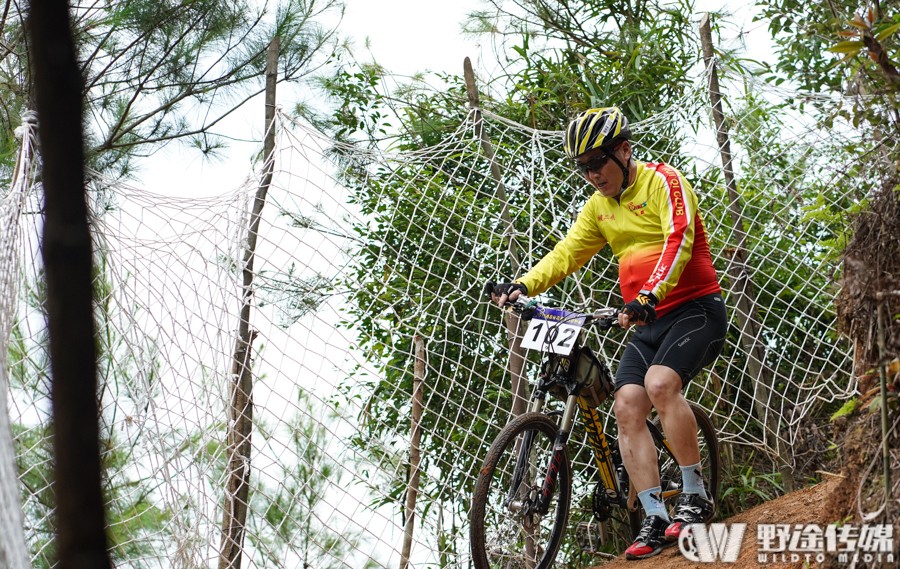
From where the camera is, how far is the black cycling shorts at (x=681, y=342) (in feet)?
8.66

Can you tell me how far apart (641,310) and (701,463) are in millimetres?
950

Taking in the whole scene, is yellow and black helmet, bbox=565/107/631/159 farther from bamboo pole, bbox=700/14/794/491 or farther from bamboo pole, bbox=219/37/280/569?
bamboo pole, bbox=700/14/794/491

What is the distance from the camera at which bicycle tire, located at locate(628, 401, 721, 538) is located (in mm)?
3043

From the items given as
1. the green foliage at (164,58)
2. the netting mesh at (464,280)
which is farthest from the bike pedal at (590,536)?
the green foliage at (164,58)

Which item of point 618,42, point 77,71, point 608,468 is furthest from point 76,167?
point 618,42

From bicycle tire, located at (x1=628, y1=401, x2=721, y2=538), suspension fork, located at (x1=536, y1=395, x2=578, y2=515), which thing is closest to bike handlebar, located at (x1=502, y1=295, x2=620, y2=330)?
suspension fork, located at (x1=536, y1=395, x2=578, y2=515)

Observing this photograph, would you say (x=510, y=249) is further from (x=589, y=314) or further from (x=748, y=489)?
(x=748, y=489)

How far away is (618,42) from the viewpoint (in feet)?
15.7

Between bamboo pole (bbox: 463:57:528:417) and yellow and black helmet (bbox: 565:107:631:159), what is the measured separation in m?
1.01

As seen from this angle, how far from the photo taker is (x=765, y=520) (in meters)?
3.10

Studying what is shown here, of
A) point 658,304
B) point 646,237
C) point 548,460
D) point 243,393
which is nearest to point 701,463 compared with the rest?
point 548,460
